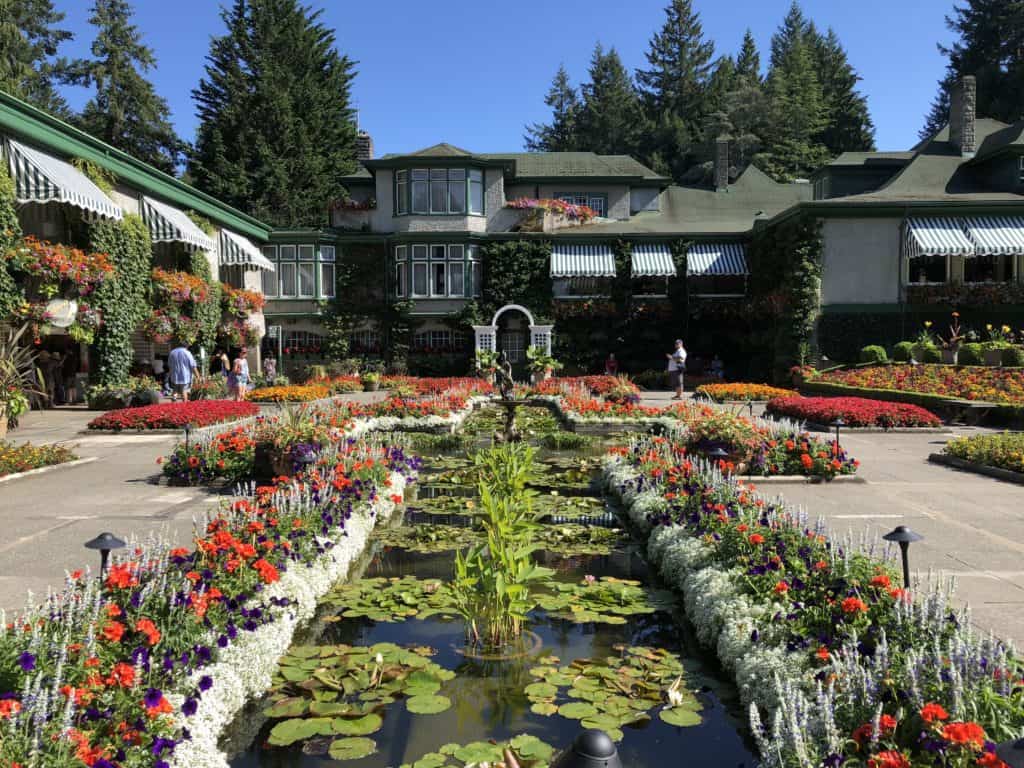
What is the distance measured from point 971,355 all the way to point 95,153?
25.5 metres

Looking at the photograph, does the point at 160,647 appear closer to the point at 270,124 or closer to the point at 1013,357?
the point at 1013,357

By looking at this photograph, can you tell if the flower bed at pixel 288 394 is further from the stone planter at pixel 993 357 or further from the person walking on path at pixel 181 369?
the stone planter at pixel 993 357

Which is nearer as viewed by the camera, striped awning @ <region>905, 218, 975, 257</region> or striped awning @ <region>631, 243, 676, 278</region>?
striped awning @ <region>905, 218, 975, 257</region>

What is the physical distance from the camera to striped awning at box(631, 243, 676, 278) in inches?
1375

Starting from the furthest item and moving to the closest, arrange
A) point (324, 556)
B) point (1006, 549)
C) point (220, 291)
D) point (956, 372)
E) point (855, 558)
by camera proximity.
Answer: point (220, 291) < point (956, 372) < point (1006, 549) < point (324, 556) < point (855, 558)

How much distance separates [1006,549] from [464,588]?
17.1 feet

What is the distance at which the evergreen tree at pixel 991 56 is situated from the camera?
5125cm

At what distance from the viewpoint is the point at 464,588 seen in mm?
5535

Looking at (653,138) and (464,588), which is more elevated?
(653,138)

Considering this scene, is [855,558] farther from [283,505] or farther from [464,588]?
[283,505]

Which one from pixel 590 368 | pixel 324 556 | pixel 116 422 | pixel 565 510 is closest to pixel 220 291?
pixel 116 422

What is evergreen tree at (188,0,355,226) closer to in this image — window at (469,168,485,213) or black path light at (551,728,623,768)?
window at (469,168,485,213)

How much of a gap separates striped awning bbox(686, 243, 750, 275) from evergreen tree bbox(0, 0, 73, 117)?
35159mm

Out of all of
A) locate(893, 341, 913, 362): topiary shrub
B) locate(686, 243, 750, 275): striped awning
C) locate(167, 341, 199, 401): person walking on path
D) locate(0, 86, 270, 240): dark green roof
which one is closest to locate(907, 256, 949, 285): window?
locate(893, 341, 913, 362): topiary shrub
